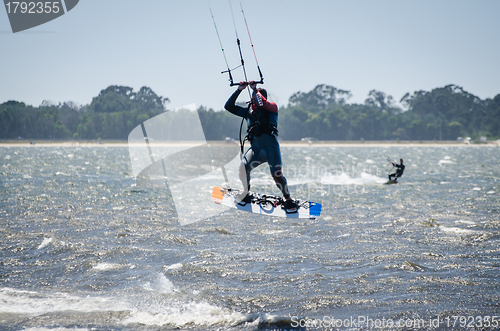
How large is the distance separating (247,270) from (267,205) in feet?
5.59

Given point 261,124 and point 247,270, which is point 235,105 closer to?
point 261,124

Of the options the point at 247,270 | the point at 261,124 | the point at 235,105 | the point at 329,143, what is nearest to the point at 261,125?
the point at 261,124

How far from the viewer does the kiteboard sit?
10562 mm

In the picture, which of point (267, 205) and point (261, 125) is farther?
point (267, 205)

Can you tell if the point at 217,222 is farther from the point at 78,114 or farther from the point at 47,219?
the point at 78,114

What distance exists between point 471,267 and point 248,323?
5980 mm

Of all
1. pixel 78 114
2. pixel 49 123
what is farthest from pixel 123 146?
pixel 49 123

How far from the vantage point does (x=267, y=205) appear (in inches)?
434

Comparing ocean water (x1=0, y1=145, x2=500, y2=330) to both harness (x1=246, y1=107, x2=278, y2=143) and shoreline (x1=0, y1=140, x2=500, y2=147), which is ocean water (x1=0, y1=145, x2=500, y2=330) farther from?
shoreline (x1=0, y1=140, x2=500, y2=147)

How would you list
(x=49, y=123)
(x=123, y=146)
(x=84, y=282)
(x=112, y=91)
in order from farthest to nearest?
1. (x=112, y=91)
2. (x=123, y=146)
3. (x=49, y=123)
4. (x=84, y=282)

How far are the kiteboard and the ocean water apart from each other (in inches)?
50.3

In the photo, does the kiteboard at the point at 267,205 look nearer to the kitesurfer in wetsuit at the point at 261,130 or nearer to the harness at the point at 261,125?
the kitesurfer in wetsuit at the point at 261,130

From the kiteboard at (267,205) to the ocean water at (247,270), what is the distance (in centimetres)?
128

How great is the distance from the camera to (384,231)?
14.8m
